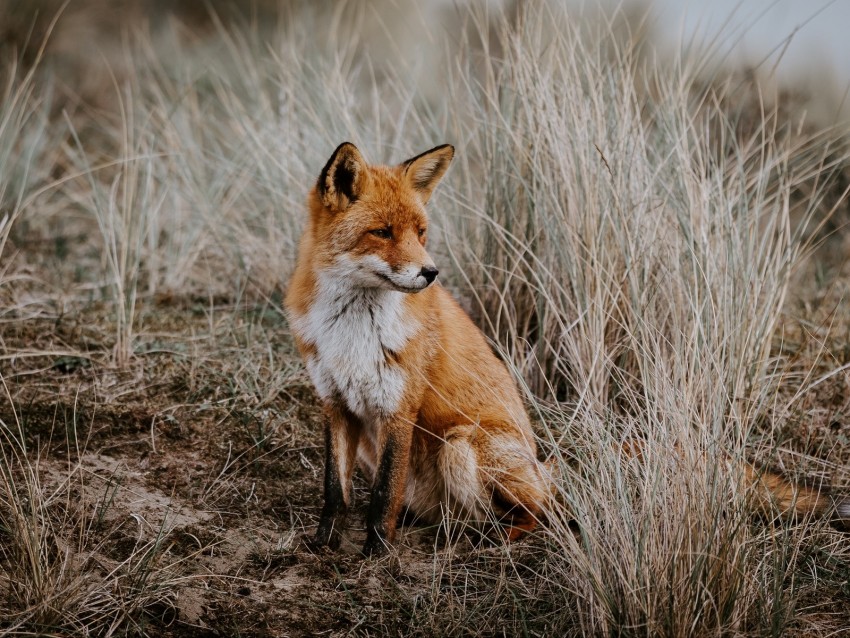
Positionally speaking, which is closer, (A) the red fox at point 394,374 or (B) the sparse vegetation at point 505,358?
(B) the sparse vegetation at point 505,358

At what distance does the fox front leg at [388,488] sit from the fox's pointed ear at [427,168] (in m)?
1.08

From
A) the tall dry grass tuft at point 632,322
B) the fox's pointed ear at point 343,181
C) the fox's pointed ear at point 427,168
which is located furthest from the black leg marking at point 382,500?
the fox's pointed ear at point 427,168

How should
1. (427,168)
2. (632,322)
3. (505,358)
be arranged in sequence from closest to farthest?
(505,358) < (427,168) < (632,322)

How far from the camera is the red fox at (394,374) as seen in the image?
10.8 feet

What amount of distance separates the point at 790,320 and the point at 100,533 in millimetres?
4256

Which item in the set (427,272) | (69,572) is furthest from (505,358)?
(69,572)

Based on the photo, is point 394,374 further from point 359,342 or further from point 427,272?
point 427,272

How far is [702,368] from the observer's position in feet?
10.7

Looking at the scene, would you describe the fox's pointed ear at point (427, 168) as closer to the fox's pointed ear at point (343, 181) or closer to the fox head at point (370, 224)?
the fox head at point (370, 224)

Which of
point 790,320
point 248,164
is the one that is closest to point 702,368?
point 790,320

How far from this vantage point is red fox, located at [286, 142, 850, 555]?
3.30 meters

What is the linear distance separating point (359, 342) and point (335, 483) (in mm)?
632

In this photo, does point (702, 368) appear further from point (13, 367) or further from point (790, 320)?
point (13, 367)

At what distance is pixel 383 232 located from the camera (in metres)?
3.33
